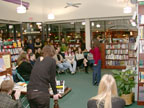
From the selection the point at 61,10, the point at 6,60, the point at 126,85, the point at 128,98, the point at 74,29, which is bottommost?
the point at 128,98

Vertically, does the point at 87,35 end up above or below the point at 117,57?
above

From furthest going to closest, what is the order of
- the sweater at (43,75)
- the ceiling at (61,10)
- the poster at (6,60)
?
Answer: the ceiling at (61,10) → the poster at (6,60) → the sweater at (43,75)

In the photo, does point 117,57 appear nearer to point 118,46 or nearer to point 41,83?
point 118,46

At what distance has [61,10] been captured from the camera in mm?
11867

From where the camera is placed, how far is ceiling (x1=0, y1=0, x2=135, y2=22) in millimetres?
10258

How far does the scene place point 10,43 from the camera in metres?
9.67

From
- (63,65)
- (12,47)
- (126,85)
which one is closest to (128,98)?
(126,85)

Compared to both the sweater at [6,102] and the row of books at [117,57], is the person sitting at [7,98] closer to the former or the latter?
the sweater at [6,102]

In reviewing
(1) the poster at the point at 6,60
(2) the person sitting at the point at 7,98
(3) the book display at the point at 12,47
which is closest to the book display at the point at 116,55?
(3) the book display at the point at 12,47

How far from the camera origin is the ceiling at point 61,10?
1026 cm

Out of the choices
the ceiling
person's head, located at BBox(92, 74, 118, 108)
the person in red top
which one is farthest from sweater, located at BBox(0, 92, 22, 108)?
the ceiling

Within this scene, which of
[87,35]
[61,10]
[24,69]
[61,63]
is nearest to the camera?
[24,69]

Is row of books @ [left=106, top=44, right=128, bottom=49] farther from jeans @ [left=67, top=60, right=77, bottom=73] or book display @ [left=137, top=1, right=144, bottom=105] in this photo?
book display @ [left=137, top=1, right=144, bottom=105]

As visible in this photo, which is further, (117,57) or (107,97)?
(117,57)
